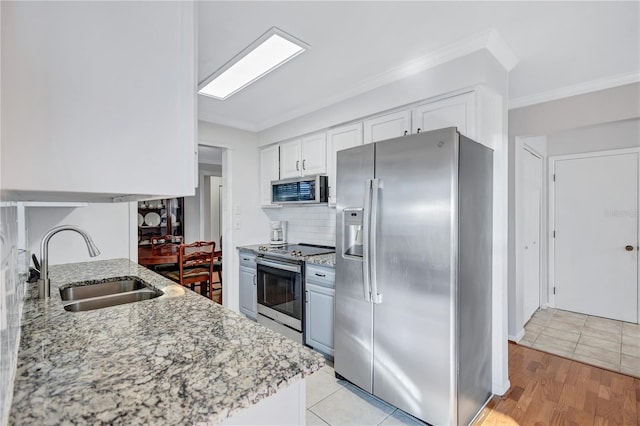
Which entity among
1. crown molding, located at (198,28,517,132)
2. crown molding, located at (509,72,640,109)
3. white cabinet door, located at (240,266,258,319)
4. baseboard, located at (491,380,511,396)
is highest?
crown molding, located at (198,28,517,132)

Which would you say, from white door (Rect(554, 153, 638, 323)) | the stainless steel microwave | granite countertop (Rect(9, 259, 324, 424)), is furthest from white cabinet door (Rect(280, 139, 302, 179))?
white door (Rect(554, 153, 638, 323))

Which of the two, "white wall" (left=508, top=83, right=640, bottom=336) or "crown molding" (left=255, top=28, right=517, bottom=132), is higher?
"crown molding" (left=255, top=28, right=517, bottom=132)

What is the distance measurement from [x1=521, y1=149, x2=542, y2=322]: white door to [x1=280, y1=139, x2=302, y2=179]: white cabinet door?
98.4 inches

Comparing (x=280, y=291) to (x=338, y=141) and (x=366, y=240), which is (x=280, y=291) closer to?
(x=366, y=240)

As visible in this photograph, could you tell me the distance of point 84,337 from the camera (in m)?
1.00

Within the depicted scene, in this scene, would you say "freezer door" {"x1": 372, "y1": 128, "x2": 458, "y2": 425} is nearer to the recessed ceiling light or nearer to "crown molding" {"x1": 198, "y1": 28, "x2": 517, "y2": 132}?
"crown molding" {"x1": 198, "y1": 28, "x2": 517, "y2": 132}

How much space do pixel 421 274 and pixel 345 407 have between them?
3.52 ft

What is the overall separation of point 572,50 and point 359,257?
2036 mm

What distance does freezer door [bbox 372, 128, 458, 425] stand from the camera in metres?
1.75

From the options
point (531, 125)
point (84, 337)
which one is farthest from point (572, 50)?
point (84, 337)

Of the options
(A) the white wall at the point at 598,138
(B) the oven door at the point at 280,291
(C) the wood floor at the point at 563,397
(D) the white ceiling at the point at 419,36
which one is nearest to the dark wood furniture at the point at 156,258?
(B) the oven door at the point at 280,291

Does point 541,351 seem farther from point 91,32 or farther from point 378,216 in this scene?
point 91,32

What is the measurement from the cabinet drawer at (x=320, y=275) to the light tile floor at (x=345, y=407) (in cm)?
75

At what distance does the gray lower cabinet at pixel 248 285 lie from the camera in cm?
352
